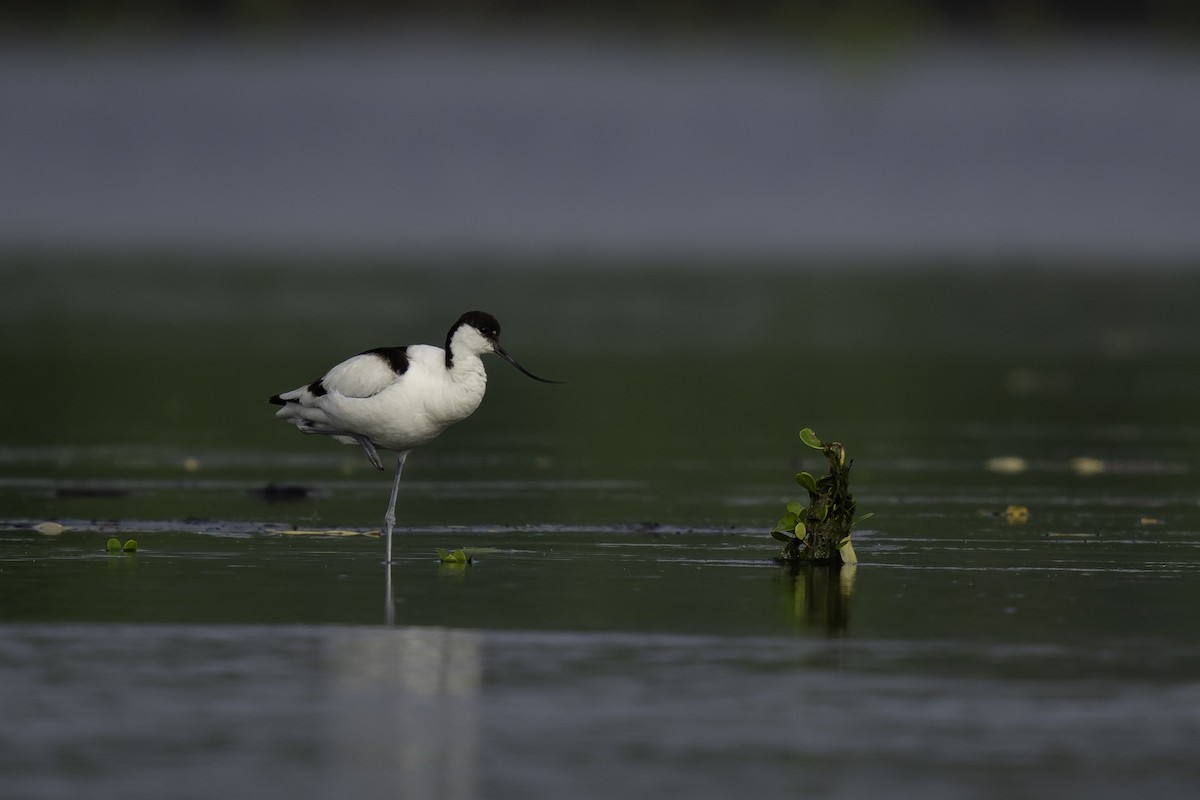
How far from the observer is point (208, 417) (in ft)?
78.6

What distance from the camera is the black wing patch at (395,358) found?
1416cm

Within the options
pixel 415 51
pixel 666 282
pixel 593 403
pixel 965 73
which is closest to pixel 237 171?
pixel 415 51

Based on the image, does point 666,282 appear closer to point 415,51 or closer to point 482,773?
point 482,773

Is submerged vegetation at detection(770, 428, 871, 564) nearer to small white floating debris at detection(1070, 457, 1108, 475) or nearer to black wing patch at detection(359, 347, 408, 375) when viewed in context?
black wing patch at detection(359, 347, 408, 375)

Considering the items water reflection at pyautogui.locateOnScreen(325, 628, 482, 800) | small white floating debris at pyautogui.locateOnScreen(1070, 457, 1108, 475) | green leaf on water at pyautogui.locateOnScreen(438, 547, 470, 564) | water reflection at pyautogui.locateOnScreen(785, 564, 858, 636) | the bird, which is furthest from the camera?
small white floating debris at pyautogui.locateOnScreen(1070, 457, 1108, 475)

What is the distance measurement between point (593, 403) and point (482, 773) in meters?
17.3

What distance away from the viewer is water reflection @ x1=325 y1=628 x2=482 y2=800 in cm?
861

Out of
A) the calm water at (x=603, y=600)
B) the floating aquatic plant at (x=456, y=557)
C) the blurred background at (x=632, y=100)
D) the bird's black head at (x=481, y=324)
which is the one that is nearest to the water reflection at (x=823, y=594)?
the calm water at (x=603, y=600)

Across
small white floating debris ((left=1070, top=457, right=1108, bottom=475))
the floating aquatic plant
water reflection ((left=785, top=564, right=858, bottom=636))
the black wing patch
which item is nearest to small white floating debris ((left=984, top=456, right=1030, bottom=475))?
small white floating debris ((left=1070, top=457, right=1108, bottom=475))

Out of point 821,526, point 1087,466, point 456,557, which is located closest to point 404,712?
point 456,557

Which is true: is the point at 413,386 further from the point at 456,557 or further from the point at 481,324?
the point at 456,557

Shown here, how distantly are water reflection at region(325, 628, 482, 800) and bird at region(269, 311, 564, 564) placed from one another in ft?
9.58

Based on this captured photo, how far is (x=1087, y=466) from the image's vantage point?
19.7m

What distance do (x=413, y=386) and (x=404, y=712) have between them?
4625 millimetres
